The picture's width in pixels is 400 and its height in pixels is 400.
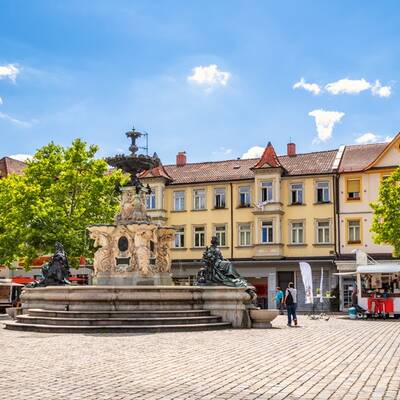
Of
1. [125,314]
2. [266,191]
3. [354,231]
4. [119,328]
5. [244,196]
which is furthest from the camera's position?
[244,196]

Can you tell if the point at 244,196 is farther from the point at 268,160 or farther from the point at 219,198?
the point at 268,160

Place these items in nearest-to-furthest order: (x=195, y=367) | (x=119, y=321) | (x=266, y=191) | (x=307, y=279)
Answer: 1. (x=195, y=367)
2. (x=119, y=321)
3. (x=307, y=279)
4. (x=266, y=191)

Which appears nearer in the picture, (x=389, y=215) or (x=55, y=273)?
(x=55, y=273)

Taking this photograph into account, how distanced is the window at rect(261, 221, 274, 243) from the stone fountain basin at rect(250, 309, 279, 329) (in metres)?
27.8

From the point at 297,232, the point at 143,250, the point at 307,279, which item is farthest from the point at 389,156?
the point at 143,250

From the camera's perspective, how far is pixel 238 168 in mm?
52312

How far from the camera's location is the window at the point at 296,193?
160ft

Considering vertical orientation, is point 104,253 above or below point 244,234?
below

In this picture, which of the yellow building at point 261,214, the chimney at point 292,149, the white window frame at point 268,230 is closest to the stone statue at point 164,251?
the yellow building at point 261,214

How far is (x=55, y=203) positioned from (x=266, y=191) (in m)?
18.2

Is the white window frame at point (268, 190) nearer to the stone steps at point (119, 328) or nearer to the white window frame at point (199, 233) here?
the white window frame at point (199, 233)

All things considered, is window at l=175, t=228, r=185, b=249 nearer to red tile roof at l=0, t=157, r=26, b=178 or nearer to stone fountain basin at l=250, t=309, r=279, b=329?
red tile roof at l=0, t=157, r=26, b=178

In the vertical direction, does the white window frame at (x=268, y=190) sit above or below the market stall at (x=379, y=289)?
above

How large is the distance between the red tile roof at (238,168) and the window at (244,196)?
820 mm
